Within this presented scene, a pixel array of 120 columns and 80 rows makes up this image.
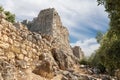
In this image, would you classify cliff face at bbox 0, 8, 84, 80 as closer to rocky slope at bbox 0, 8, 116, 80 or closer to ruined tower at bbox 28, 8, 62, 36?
rocky slope at bbox 0, 8, 116, 80

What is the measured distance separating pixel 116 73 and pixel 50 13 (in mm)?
24765

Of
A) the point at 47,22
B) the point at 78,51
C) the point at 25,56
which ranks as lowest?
the point at 25,56

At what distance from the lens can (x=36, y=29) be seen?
54.7 metres

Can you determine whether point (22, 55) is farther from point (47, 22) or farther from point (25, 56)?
point (47, 22)

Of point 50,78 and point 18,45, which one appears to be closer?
point 18,45

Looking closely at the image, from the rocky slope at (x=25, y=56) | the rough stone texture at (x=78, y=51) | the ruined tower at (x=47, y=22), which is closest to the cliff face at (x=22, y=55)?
the rocky slope at (x=25, y=56)

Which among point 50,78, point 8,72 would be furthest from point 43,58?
point 8,72

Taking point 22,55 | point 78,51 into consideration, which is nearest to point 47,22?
point 78,51

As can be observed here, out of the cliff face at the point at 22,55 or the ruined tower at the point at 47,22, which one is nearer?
the cliff face at the point at 22,55

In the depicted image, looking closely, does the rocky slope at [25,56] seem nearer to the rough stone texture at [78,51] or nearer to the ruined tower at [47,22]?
→ the ruined tower at [47,22]

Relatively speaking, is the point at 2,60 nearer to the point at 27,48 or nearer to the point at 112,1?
the point at 27,48

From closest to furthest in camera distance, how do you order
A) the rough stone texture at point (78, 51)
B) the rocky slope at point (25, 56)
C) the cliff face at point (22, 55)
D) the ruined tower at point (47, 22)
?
the cliff face at point (22, 55), the rocky slope at point (25, 56), the ruined tower at point (47, 22), the rough stone texture at point (78, 51)

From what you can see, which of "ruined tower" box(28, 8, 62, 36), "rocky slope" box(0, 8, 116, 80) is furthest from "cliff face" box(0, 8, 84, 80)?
"ruined tower" box(28, 8, 62, 36)

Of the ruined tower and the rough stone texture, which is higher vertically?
the ruined tower
